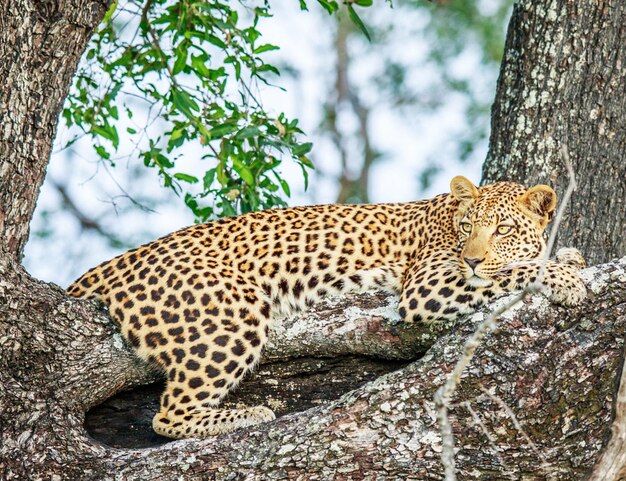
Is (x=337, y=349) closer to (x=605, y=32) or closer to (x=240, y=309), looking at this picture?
(x=240, y=309)

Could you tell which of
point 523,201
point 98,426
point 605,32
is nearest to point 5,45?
point 98,426

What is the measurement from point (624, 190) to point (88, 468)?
4.53 m

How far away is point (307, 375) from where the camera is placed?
688cm

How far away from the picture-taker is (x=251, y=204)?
8.38 metres

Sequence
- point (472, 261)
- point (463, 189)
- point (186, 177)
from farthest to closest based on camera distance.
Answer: point (186, 177) → point (463, 189) → point (472, 261)

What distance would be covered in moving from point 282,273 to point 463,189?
139 cm

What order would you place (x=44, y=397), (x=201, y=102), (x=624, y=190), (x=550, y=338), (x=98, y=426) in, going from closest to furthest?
(x=550, y=338)
(x=44, y=397)
(x=98, y=426)
(x=624, y=190)
(x=201, y=102)

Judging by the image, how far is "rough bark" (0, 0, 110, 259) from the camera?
6.24 meters

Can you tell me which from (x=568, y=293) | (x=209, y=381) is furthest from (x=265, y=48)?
(x=568, y=293)

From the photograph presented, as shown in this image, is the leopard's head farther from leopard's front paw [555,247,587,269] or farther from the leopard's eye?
leopard's front paw [555,247,587,269]

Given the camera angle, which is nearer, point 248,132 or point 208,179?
point 248,132

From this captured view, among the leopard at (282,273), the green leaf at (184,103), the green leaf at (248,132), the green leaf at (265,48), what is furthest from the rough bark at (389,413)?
the green leaf at (265,48)

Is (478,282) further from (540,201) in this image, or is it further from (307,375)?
(307,375)

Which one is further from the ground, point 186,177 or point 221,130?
point 221,130
